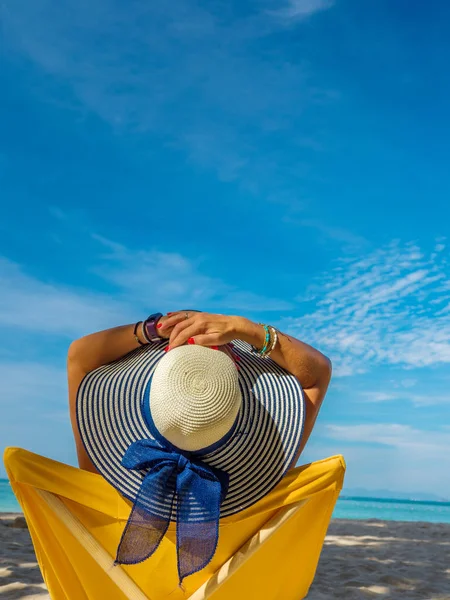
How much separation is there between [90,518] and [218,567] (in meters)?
0.46

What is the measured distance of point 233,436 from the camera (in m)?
1.78

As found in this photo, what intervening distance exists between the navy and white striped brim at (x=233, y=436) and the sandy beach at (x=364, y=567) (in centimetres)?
182

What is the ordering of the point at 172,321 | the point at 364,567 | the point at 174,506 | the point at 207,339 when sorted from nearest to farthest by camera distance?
the point at 174,506 → the point at 207,339 → the point at 172,321 → the point at 364,567

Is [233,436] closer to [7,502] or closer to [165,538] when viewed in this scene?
[165,538]

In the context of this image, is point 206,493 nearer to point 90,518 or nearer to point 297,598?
point 90,518

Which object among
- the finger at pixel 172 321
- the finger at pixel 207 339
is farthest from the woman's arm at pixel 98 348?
the finger at pixel 207 339

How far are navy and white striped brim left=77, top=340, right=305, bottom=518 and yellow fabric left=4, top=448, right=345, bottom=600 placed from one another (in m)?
0.14

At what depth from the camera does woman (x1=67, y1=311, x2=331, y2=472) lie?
1.93 meters

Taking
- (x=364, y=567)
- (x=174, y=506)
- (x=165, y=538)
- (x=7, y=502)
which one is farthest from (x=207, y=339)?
(x=7, y=502)

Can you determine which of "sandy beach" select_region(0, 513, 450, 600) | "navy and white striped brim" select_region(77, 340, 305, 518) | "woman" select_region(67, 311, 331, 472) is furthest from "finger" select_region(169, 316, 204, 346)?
"sandy beach" select_region(0, 513, 450, 600)

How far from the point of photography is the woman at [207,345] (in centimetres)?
193

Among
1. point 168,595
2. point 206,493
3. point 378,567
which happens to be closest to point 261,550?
point 168,595

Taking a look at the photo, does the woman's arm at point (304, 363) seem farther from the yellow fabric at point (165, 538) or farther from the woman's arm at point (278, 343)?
the yellow fabric at point (165, 538)

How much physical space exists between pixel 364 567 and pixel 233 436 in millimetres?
3083
